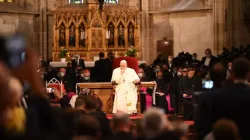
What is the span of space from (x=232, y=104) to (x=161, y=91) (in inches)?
392

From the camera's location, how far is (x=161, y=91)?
15.8m

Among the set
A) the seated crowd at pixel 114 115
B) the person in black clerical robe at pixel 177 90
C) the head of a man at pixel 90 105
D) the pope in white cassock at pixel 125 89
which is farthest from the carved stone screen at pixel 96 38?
the head of a man at pixel 90 105

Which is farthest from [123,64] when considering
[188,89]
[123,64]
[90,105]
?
[90,105]

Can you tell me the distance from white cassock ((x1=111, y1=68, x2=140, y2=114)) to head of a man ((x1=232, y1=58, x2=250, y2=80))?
848 cm

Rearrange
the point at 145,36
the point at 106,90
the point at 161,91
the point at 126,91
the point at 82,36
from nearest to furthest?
the point at 126,91 < the point at 106,90 < the point at 161,91 < the point at 82,36 < the point at 145,36

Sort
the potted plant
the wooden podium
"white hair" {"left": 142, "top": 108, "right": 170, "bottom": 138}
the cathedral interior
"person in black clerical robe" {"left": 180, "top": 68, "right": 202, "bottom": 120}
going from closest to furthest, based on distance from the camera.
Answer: "white hair" {"left": 142, "top": 108, "right": 170, "bottom": 138} < "person in black clerical robe" {"left": 180, "top": 68, "right": 202, "bottom": 120} < the wooden podium < the potted plant < the cathedral interior

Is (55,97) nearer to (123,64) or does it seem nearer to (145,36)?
(123,64)

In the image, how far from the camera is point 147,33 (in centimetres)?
2416

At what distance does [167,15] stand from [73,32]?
4039 mm

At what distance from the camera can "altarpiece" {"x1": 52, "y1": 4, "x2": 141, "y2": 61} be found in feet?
71.5

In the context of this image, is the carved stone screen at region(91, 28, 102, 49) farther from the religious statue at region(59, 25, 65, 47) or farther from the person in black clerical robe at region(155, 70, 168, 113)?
the person in black clerical robe at region(155, 70, 168, 113)

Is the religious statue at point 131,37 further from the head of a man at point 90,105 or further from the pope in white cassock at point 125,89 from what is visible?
the head of a man at point 90,105

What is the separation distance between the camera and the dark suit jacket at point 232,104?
5.86 m

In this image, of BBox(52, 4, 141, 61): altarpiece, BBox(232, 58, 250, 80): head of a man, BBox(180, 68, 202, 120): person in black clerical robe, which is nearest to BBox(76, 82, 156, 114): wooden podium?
BBox(180, 68, 202, 120): person in black clerical robe
